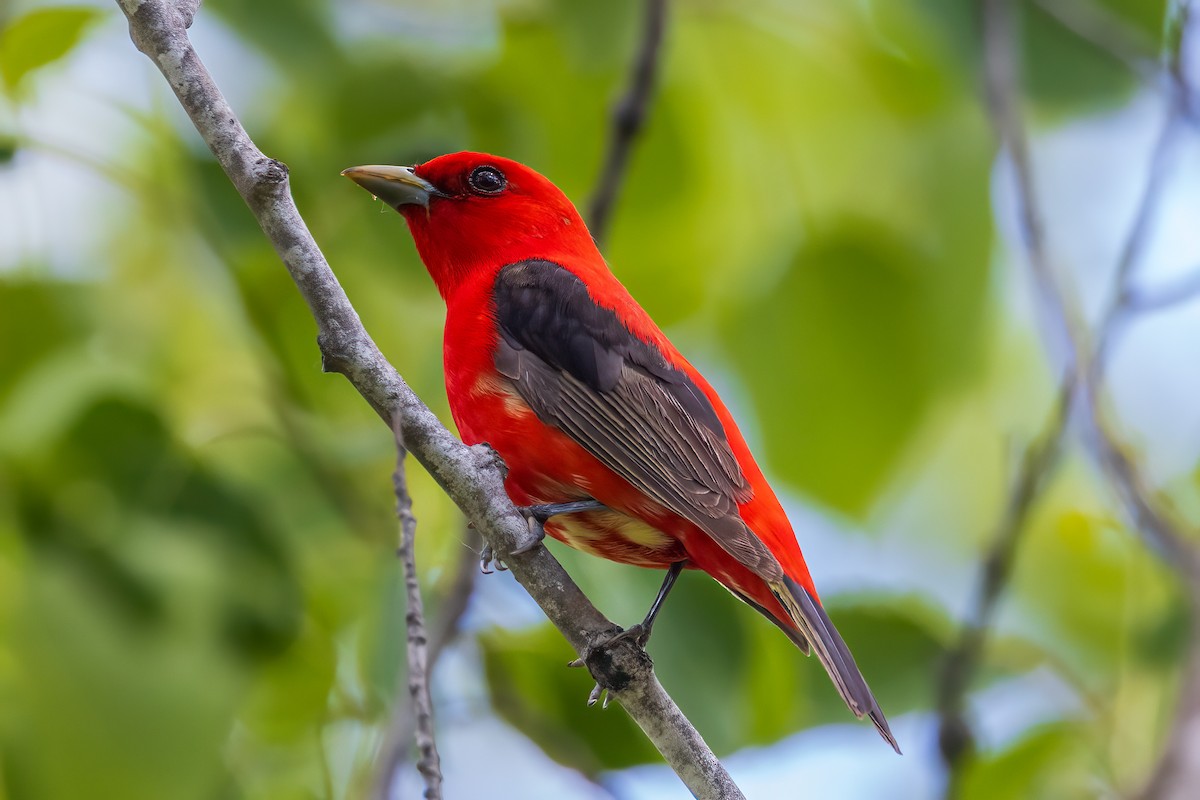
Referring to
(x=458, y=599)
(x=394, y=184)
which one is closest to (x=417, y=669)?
(x=458, y=599)

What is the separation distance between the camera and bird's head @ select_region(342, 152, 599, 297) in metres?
4.79

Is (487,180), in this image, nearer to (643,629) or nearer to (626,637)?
(643,629)

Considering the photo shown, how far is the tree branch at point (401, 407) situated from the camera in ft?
10.5

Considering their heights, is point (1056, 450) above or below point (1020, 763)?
above

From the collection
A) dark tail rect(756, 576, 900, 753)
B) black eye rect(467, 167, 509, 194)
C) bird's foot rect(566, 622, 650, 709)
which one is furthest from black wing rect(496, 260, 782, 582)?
black eye rect(467, 167, 509, 194)

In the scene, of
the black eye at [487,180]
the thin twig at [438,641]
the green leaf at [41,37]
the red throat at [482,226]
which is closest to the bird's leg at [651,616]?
the thin twig at [438,641]

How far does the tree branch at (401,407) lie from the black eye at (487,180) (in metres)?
1.63

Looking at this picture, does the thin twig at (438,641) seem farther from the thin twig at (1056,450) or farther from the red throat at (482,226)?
the thin twig at (1056,450)

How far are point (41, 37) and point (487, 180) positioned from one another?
60.0 inches

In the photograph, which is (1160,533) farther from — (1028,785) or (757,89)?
(757,89)

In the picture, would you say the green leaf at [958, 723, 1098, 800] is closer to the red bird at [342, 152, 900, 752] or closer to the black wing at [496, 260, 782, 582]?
the red bird at [342, 152, 900, 752]

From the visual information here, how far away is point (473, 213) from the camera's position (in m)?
4.89

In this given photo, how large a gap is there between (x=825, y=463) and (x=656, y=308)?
1014 millimetres

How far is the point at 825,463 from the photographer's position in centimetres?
475
